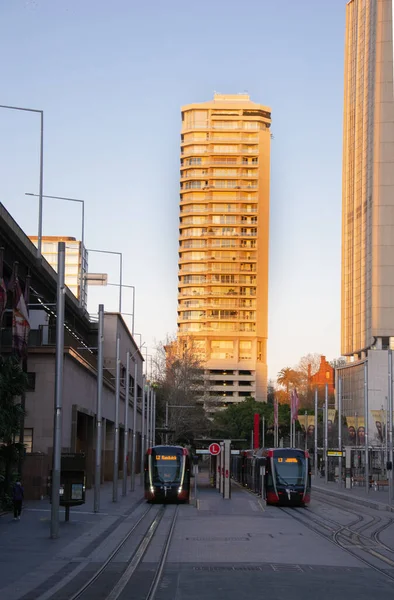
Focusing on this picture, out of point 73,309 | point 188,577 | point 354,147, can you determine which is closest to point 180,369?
point 354,147

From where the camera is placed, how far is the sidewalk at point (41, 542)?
17.4 m

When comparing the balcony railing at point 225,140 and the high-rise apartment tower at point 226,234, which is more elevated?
the balcony railing at point 225,140

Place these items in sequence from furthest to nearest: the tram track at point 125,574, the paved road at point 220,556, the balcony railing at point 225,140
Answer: the balcony railing at point 225,140 < the paved road at point 220,556 < the tram track at point 125,574

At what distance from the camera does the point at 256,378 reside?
549 feet

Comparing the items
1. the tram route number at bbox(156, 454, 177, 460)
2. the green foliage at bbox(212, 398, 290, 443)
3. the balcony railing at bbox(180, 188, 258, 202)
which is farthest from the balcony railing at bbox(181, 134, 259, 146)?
the tram route number at bbox(156, 454, 177, 460)

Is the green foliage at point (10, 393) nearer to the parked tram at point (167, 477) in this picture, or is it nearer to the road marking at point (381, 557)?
the road marking at point (381, 557)

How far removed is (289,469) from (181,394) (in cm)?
6915

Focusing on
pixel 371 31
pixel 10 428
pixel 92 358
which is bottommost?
pixel 10 428

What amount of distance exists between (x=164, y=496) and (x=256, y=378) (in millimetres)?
120637

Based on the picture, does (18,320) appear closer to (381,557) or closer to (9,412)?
(9,412)

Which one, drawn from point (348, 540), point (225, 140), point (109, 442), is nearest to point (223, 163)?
point (225, 140)

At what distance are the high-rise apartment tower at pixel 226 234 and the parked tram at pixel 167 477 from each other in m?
120

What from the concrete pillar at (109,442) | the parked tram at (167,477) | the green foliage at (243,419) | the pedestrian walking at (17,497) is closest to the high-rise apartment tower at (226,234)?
the green foliage at (243,419)

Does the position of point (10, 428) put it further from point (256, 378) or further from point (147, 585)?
point (256, 378)
